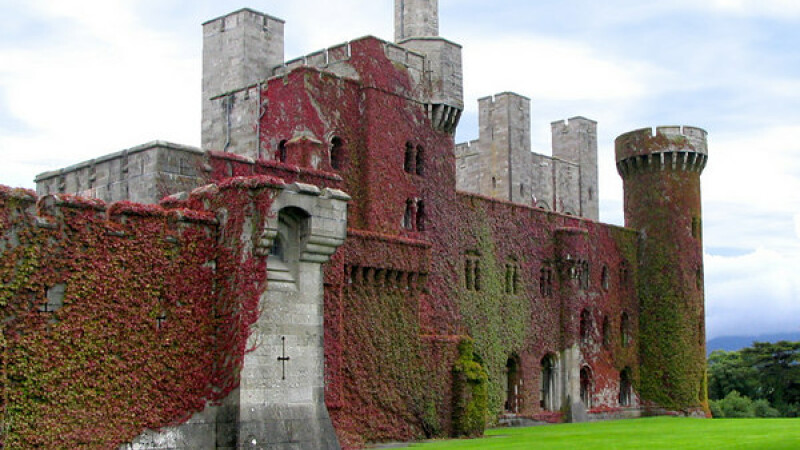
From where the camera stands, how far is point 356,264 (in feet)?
105

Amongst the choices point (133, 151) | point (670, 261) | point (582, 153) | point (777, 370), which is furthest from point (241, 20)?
point (777, 370)

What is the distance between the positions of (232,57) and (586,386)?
2220 cm

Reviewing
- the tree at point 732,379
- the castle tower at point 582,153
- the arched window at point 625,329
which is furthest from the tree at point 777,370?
the arched window at point 625,329

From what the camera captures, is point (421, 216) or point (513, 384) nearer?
point (421, 216)

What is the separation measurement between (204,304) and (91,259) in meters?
3.22

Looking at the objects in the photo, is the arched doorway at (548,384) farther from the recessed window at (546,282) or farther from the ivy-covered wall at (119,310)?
the ivy-covered wall at (119,310)

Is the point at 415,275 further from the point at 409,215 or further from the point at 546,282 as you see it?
the point at 546,282

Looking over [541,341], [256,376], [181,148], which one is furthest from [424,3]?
[256,376]

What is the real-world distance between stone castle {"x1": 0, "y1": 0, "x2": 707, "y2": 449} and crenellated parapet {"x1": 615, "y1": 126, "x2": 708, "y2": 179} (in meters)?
0.12

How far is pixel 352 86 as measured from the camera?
3597cm

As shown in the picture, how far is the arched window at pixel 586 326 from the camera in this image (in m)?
48.1

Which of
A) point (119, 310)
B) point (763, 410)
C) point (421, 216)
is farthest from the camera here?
point (763, 410)

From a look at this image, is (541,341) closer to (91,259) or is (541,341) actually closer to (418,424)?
(418,424)

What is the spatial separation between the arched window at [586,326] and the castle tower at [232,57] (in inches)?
736
